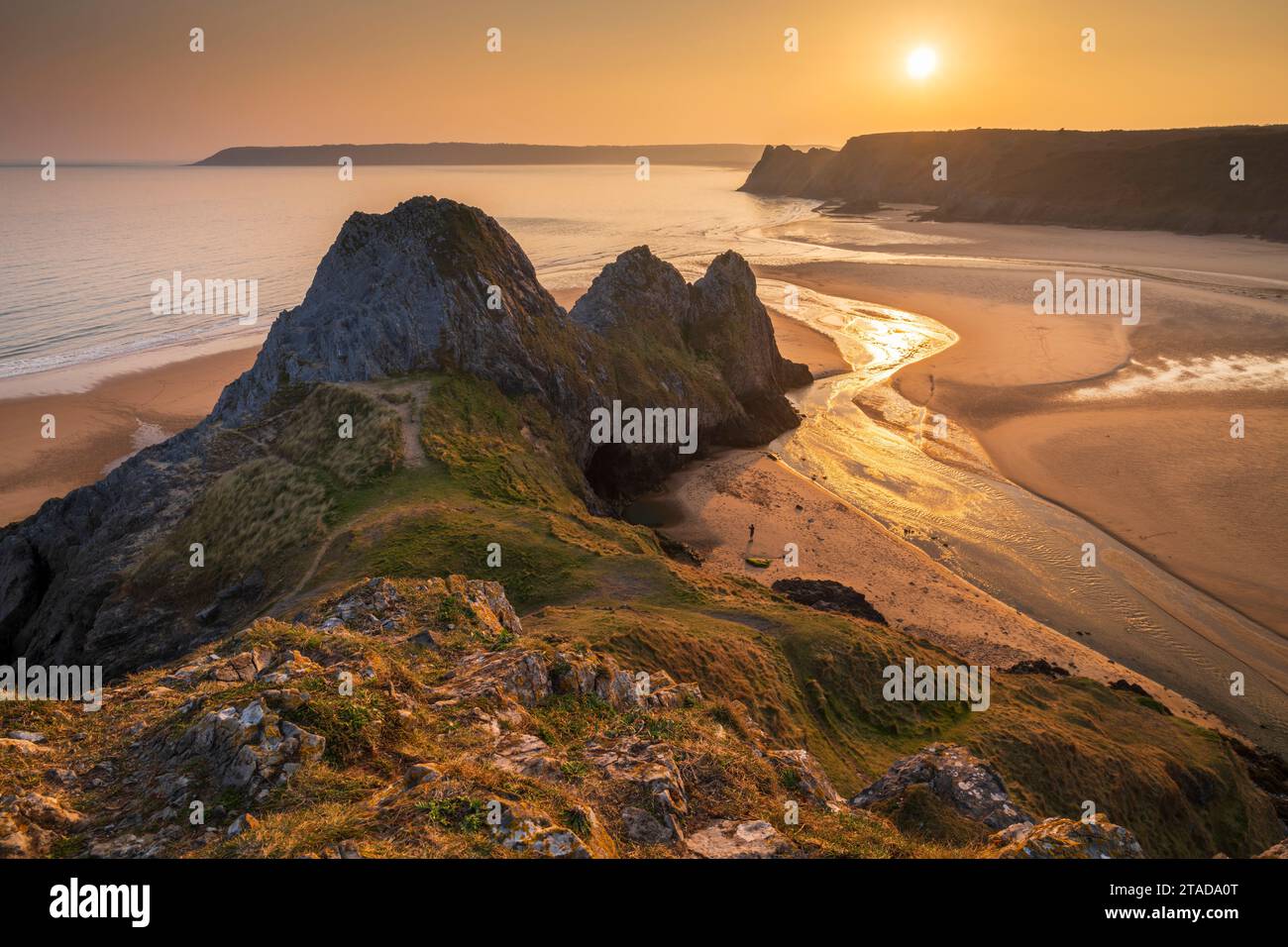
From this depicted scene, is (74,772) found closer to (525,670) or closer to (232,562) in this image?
(525,670)

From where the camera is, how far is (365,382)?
38.9 meters

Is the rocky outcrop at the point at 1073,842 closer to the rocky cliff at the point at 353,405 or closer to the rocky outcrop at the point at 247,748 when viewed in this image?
the rocky outcrop at the point at 247,748

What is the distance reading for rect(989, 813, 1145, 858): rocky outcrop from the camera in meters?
11.9

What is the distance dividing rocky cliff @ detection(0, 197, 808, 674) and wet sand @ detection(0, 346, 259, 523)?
47.5 feet

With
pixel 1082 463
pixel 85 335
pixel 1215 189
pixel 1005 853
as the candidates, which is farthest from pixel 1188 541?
pixel 1215 189

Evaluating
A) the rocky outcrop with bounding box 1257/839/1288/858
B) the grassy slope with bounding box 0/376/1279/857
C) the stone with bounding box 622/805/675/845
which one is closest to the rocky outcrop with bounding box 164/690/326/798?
the grassy slope with bounding box 0/376/1279/857

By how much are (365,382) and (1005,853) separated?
118 feet

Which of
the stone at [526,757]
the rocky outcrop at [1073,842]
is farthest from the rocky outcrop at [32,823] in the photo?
the rocky outcrop at [1073,842]

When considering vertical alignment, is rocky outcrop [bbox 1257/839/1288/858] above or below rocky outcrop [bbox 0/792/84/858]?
below

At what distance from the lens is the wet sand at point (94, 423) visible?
46562 millimetres

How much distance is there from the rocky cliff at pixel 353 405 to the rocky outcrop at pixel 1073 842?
81.7ft

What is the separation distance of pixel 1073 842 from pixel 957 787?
456 cm

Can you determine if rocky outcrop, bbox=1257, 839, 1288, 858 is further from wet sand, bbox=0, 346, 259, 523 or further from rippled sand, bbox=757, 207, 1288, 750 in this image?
wet sand, bbox=0, 346, 259, 523

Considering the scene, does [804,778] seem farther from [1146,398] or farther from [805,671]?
[1146,398]
